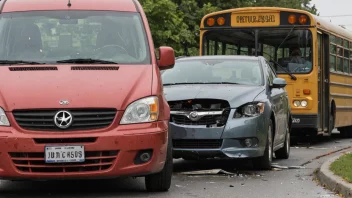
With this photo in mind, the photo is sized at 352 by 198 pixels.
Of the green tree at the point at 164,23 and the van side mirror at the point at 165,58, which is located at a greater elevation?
the van side mirror at the point at 165,58

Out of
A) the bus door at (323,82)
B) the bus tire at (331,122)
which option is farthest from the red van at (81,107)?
the bus tire at (331,122)

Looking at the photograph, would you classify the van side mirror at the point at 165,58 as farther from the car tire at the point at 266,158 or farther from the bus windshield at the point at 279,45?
the bus windshield at the point at 279,45

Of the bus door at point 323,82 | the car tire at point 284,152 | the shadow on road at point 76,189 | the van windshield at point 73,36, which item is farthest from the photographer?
the bus door at point 323,82

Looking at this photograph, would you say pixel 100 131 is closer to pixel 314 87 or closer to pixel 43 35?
pixel 43 35

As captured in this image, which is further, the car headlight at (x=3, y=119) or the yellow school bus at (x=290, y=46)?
the yellow school bus at (x=290, y=46)

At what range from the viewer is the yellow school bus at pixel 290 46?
18.3m

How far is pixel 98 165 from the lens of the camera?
8852 millimetres

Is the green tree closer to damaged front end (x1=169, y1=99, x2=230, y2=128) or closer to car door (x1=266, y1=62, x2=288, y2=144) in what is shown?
car door (x1=266, y1=62, x2=288, y2=144)

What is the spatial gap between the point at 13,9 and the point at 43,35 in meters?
0.56

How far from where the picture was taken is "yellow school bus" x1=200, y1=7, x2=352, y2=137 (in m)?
18.3

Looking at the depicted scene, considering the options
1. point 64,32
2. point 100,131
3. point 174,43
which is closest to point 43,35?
point 64,32

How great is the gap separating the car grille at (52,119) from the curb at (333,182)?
2.63 m

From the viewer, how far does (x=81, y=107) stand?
8828 millimetres

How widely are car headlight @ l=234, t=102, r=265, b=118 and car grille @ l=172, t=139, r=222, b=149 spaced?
43 cm
